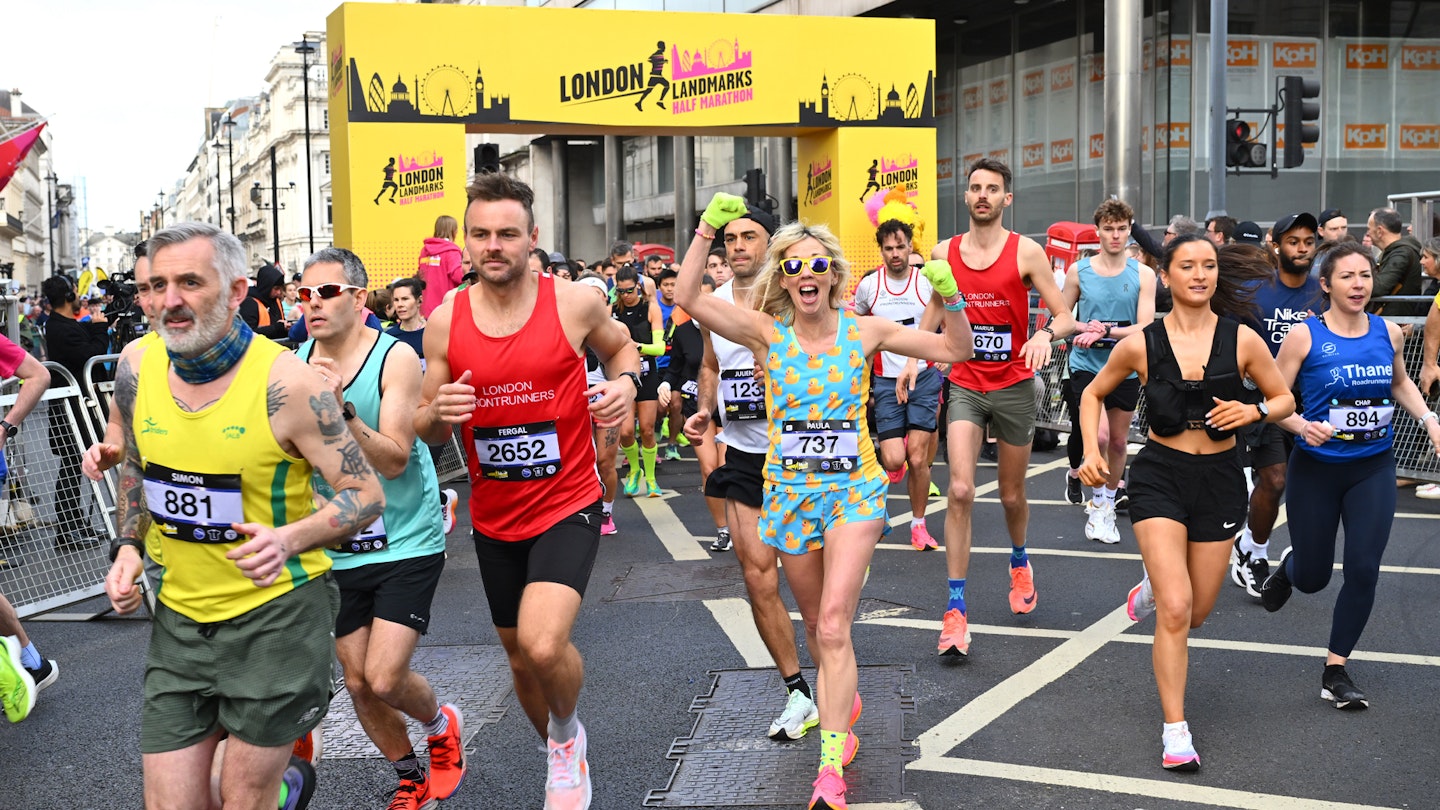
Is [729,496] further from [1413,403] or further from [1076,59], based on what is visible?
[1076,59]

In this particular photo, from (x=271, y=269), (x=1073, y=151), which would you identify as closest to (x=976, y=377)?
(x=271, y=269)

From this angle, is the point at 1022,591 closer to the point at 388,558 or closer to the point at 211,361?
the point at 388,558

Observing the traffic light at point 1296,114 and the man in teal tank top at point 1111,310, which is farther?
the traffic light at point 1296,114

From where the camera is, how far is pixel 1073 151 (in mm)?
23250

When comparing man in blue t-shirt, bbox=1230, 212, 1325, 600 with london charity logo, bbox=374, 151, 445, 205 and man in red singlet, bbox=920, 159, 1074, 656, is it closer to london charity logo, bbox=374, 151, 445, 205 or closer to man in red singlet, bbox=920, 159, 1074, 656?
man in red singlet, bbox=920, 159, 1074, 656

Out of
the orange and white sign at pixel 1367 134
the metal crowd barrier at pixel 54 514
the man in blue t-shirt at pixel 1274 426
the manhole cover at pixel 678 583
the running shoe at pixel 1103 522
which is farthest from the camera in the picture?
the orange and white sign at pixel 1367 134

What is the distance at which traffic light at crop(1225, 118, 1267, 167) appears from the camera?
14.2 metres

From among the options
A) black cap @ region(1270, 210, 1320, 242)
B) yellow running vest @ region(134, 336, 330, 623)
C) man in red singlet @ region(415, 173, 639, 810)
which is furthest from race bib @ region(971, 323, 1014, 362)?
yellow running vest @ region(134, 336, 330, 623)

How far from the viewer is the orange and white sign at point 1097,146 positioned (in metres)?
22.5

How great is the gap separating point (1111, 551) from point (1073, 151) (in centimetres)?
1604

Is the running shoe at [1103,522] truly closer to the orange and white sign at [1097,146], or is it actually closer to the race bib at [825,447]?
the race bib at [825,447]

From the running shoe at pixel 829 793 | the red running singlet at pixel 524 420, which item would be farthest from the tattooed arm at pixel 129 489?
the running shoe at pixel 829 793

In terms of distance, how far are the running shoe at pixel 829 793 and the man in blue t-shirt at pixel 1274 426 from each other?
3.68 meters

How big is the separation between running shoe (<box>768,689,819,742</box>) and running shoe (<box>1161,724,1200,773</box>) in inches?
49.6
